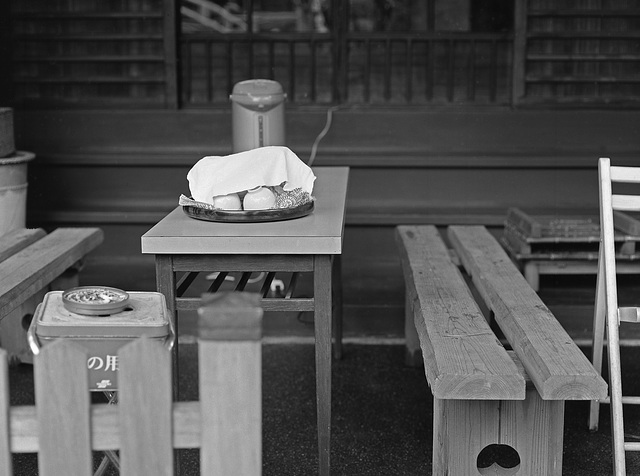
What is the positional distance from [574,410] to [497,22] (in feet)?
10.2

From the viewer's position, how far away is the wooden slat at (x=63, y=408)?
145cm

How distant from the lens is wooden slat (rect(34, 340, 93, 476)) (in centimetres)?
145

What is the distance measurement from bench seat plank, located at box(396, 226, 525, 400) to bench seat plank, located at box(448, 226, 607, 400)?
2.9 inches

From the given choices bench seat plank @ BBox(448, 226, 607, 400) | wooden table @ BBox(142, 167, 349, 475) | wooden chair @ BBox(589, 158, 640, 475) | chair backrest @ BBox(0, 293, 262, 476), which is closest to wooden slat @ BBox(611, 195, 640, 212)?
wooden chair @ BBox(589, 158, 640, 475)

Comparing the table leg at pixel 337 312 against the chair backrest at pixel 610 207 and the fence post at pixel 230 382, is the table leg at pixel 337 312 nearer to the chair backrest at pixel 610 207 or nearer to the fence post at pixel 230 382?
the chair backrest at pixel 610 207

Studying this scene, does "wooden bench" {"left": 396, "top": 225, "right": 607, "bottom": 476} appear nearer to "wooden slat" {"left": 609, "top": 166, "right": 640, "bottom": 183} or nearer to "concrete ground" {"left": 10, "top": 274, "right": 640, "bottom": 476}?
"concrete ground" {"left": 10, "top": 274, "right": 640, "bottom": 476}

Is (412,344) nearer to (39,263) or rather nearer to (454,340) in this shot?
(454,340)

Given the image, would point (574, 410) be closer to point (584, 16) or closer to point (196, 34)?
point (584, 16)

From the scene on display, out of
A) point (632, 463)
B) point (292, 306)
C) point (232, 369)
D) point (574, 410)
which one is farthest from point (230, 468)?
point (574, 410)

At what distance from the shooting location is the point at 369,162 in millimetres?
5625

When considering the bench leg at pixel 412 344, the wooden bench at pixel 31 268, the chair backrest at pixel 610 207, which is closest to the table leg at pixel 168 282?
the wooden bench at pixel 31 268

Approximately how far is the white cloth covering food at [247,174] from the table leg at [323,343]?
385 millimetres

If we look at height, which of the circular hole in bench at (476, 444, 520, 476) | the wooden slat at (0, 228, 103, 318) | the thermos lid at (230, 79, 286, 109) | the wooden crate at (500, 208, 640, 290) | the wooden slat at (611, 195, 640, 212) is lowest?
the circular hole in bench at (476, 444, 520, 476)

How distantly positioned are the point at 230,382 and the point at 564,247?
144 inches
